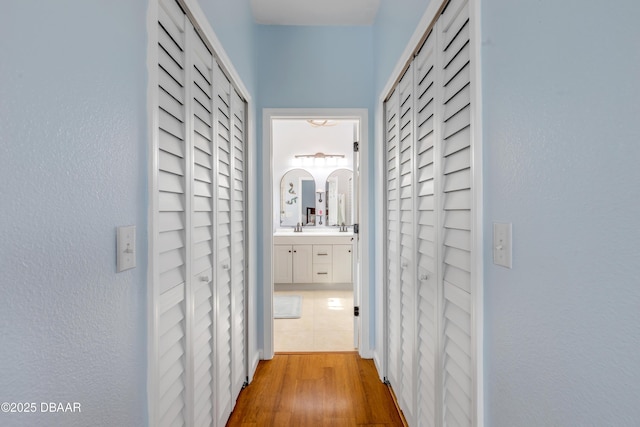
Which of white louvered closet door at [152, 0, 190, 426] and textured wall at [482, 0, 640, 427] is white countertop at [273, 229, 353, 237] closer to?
white louvered closet door at [152, 0, 190, 426]

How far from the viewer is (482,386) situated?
3.43ft

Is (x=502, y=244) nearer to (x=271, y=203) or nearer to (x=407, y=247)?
(x=407, y=247)

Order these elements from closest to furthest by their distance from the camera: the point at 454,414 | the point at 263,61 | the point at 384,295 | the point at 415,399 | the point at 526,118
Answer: the point at 526,118 → the point at 454,414 → the point at 415,399 → the point at 384,295 → the point at 263,61

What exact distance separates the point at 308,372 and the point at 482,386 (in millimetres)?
1794

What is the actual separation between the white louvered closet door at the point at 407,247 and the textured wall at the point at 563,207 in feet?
2.57

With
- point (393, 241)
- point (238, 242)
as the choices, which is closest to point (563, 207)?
point (393, 241)

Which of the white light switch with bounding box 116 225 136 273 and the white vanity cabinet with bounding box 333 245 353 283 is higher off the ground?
the white light switch with bounding box 116 225 136 273

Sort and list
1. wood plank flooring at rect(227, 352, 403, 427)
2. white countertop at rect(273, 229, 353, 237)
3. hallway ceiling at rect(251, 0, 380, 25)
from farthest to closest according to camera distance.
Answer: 1. white countertop at rect(273, 229, 353, 237)
2. hallway ceiling at rect(251, 0, 380, 25)
3. wood plank flooring at rect(227, 352, 403, 427)

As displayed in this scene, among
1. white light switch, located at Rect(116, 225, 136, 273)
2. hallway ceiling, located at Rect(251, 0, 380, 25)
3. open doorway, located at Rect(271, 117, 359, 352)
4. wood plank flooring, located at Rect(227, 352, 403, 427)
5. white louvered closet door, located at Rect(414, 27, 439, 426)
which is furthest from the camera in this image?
open doorway, located at Rect(271, 117, 359, 352)

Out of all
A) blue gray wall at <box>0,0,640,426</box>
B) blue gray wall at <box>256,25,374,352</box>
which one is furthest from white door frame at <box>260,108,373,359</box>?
blue gray wall at <box>0,0,640,426</box>

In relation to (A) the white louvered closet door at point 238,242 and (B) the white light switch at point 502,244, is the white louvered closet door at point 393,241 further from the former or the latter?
(B) the white light switch at point 502,244

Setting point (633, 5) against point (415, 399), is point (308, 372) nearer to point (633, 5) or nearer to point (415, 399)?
point (415, 399)

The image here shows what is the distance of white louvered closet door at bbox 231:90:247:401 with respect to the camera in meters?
2.13

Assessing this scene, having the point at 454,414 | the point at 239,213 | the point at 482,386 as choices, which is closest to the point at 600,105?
the point at 482,386
